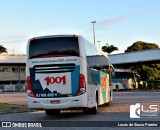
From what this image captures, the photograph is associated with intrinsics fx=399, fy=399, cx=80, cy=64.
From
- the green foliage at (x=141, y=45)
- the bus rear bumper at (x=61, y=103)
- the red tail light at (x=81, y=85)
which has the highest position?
the green foliage at (x=141, y=45)

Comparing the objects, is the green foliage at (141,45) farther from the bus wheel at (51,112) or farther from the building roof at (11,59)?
the bus wheel at (51,112)

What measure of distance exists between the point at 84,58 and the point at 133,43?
240 ft

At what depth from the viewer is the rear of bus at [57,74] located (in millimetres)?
14977

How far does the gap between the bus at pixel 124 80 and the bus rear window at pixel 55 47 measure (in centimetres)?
3981

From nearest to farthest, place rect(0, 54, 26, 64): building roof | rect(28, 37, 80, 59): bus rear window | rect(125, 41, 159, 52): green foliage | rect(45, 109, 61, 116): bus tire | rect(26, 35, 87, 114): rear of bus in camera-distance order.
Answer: rect(26, 35, 87, 114): rear of bus
rect(28, 37, 80, 59): bus rear window
rect(45, 109, 61, 116): bus tire
rect(0, 54, 26, 64): building roof
rect(125, 41, 159, 52): green foliage

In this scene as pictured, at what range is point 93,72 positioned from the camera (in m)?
17.1

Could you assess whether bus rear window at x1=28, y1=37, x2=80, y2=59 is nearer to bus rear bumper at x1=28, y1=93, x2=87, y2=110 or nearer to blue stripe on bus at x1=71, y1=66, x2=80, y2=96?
blue stripe on bus at x1=71, y1=66, x2=80, y2=96

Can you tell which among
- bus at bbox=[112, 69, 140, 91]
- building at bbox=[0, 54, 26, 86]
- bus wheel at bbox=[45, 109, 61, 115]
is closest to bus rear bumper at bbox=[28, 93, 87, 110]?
bus wheel at bbox=[45, 109, 61, 115]

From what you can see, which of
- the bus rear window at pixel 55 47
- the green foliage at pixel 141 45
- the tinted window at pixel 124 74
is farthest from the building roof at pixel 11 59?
the bus rear window at pixel 55 47

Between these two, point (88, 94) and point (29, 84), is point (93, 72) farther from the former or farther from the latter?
point (29, 84)

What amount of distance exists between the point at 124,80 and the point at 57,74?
4448 cm

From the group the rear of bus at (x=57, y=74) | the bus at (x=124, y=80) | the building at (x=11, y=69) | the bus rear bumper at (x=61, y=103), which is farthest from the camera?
the building at (x=11, y=69)

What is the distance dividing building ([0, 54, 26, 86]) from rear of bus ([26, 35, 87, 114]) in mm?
68130

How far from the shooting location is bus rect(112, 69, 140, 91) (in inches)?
2240
